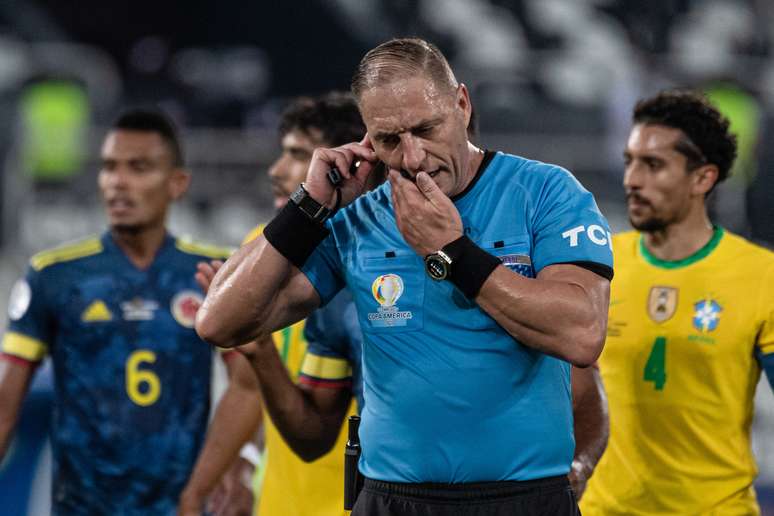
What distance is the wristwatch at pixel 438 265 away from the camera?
2973 mm

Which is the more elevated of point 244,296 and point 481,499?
point 244,296

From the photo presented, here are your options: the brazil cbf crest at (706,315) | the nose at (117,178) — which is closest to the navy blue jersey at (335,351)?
the brazil cbf crest at (706,315)

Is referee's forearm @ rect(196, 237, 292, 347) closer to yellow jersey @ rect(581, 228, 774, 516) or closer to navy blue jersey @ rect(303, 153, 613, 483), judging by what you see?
navy blue jersey @ rect(303, 153, 613, 483)

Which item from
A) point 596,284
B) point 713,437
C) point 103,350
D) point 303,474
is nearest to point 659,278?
point 713,437

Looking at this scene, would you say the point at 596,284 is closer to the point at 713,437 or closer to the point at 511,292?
the point at 511,292

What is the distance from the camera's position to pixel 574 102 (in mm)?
9586

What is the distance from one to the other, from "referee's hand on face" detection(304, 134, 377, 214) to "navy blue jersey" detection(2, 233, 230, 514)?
2037 millimetres

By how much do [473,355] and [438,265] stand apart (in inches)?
8.8

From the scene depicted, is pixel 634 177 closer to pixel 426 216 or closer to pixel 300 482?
pixel 300 482

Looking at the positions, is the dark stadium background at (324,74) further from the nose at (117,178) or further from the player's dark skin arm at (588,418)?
the player's dark skin arm at (588,418)

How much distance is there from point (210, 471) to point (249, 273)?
192cm

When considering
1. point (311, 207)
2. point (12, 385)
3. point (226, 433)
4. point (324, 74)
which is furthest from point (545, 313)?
point (324, 74)

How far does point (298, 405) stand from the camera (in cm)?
387

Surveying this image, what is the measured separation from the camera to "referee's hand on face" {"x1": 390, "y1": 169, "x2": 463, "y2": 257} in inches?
118
